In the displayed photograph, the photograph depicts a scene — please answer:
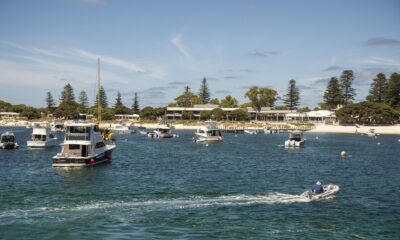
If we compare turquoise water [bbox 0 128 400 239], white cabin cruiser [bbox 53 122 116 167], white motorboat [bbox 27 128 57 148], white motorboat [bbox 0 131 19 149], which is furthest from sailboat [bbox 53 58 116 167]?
white motorboat [bbox 0 131 19 149]

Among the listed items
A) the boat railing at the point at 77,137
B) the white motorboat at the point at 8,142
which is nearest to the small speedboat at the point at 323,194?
the boat railing at the point at 77,137

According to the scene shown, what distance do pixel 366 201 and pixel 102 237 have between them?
2514 centimetres

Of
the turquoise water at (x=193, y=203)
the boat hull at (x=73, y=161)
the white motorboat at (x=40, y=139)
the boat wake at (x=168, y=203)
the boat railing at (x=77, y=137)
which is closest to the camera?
the turquoise water at (x=193, y=203)

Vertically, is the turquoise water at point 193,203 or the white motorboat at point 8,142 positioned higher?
the white motorboat at point 8,142

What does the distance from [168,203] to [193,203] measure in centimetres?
214

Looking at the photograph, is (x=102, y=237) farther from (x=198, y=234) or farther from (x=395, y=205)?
(x=395, y=205)

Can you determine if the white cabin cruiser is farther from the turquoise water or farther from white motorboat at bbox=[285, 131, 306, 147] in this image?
white motorboat at bbox=[285, 131, 306, 147]

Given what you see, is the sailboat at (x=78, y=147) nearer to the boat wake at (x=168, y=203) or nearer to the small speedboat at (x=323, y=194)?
the boat wake at (x=168, y=203)

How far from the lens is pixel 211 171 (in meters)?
61.0

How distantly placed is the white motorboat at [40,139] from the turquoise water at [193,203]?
90.7 feet

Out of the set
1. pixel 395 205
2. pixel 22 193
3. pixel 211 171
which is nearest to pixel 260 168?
pixel 211 171

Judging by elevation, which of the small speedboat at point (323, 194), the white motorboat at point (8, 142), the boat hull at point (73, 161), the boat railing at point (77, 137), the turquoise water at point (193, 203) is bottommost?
the turquoise water at point (193, 203)

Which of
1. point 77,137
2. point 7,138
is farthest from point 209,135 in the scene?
point 77,137

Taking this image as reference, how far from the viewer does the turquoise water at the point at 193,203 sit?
2998cm
